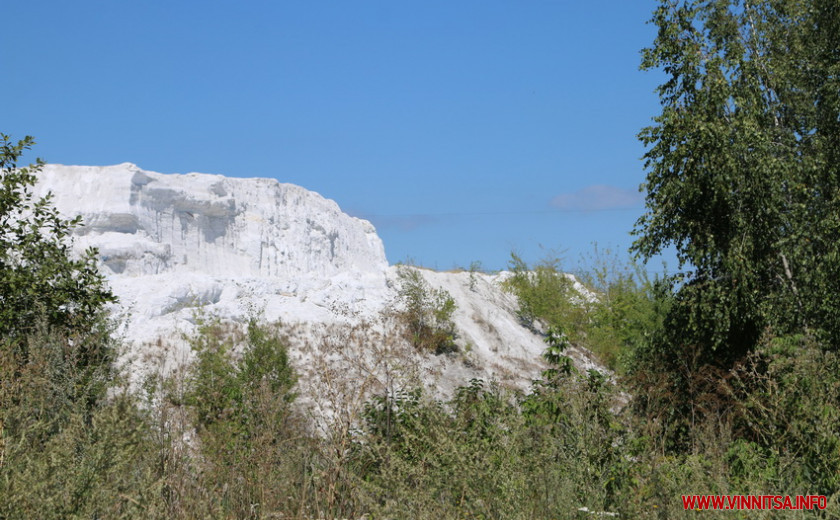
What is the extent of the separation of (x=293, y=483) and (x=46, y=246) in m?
8.27

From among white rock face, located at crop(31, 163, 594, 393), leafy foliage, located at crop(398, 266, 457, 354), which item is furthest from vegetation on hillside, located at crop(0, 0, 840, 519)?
leafy foliage, located at crop(398, 266, 457, 354)

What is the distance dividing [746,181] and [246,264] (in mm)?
23642

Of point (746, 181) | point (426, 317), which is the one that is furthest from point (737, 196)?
point (426, 317)

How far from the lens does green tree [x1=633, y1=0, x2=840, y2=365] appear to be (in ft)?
43.9

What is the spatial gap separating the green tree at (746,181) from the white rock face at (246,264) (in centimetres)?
692

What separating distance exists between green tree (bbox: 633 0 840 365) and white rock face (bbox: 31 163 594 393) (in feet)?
22.7

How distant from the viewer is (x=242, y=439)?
362 inches

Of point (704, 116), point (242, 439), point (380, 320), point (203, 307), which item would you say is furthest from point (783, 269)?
point (203, 307)

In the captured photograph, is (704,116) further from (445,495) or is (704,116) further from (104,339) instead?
(104,339)

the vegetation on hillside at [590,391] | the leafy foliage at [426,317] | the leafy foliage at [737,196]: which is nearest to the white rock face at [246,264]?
the leafy foliage at [426,317]

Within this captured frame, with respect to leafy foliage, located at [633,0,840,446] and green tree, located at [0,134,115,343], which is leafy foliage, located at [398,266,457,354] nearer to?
leafy foliage, located at [633,0,840,446]

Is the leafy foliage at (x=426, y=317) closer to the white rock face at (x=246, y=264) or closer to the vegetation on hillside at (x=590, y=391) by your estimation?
the white rock face at (x=246, y=264)

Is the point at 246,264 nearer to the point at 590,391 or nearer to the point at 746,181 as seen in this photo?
the point at 746,181

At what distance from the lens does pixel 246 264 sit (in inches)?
1304
